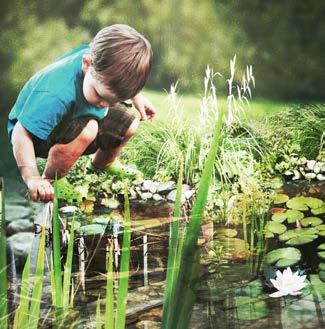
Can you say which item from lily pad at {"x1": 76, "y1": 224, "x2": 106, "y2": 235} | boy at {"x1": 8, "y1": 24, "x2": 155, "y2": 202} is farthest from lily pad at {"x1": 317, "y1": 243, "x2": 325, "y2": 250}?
boy at {"x1": 8, "y1": 24, "x2": 155, "y2": 202}

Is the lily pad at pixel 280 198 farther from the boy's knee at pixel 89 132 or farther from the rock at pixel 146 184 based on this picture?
the boy's knee at pixel 89 132

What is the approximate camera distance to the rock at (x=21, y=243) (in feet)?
8.25

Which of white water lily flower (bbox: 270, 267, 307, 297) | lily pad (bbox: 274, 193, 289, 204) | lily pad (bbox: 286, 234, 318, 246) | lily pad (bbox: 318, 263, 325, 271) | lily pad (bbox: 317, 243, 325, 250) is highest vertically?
lily pad (bbox: 274, 193, 289, 204)

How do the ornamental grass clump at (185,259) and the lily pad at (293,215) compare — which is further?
the lily pad at (293,215)

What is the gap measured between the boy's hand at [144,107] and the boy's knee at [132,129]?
0.03 metres

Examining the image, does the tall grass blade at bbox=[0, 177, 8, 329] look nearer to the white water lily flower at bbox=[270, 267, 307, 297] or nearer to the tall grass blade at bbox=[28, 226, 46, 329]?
the tall grass blade at bbox=[28, 226, 46, 329]

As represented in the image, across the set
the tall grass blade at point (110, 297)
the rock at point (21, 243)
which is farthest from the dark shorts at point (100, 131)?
the tall grass blade at point (110, 297)

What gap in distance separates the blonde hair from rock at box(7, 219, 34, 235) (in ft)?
1.99

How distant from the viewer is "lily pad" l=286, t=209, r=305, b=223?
8.83 feet

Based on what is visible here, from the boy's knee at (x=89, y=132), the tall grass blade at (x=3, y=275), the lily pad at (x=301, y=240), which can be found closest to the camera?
the tall grass blade at (x=3, y=275)

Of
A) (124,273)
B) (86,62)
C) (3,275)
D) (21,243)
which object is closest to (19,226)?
(21,243)

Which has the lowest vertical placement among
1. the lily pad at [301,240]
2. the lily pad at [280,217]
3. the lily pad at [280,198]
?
the lily pad at [301,240]

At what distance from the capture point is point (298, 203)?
2715mm

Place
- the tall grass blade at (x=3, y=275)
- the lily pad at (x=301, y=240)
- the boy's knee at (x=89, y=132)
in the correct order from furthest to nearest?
1. the lily pad at (x=301, y=240)
2. the boy's knee at (x=89, y=132)
3. the tall grass blade at (x=3, y=275)
